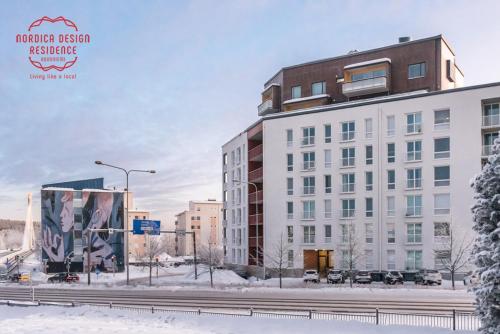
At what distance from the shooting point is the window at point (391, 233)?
53678mm

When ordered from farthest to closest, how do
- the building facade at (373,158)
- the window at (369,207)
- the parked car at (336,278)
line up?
the window at (369,207) → the parked car at (336,278) → the building facade at (373,158)

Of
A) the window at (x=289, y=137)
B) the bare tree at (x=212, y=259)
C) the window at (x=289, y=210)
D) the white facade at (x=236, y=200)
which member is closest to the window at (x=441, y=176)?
the window at (x=289, y=210)

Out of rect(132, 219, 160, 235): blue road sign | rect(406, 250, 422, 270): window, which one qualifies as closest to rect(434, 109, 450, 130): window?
rect(406, 250, 422, 270): window

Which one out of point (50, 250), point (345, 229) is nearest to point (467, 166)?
point (345, 229)

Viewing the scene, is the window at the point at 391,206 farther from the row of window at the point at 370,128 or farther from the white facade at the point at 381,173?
the row of window at the point at 370,128

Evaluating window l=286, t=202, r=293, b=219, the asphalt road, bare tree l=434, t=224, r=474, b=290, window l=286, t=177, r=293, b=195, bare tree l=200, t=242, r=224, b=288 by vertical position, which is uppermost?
window l=286, t=177, r=293, b=195

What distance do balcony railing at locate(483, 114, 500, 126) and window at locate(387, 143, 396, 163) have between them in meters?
9.48

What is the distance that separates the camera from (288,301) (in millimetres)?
32625

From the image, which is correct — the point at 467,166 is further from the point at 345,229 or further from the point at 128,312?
the point at 128,312

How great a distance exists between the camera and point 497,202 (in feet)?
55.1

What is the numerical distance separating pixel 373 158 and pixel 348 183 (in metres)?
4.16

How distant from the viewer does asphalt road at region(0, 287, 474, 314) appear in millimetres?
28750

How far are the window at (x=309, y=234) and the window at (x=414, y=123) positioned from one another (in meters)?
15.9

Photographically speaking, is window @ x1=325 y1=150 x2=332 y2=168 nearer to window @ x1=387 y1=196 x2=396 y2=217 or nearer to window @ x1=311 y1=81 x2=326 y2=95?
window @ x1=387 y1=196 x2=396 y2=217
